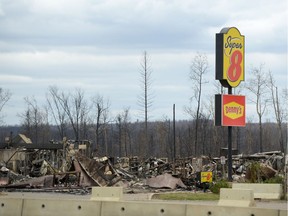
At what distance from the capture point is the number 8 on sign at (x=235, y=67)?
1260 inches

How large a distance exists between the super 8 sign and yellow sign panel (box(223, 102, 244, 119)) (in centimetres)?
106

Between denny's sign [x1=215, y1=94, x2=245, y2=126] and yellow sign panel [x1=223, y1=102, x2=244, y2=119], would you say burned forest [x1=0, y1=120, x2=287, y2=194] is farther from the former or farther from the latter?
yellow sign panel [x1=223, y1=102, x2=244, y2=119]

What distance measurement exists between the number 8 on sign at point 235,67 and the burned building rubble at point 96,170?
451 centimetres

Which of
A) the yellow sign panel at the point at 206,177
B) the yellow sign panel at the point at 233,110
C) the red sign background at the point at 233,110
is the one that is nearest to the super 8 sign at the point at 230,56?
the red sign background at the point at 233,110

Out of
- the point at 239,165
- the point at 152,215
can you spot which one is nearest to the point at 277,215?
the point at 152,215

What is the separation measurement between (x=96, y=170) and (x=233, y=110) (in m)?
9.02

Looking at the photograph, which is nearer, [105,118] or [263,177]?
[263,177]

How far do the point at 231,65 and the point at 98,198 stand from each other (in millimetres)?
17340

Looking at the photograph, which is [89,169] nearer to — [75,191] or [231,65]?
[75,191]

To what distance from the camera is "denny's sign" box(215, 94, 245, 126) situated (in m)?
31.4

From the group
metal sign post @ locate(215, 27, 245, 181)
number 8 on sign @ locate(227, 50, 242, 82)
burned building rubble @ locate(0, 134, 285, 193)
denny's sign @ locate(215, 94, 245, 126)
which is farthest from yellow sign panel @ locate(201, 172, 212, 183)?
number 8 on sign @ locate(227, 50, 242, 82)

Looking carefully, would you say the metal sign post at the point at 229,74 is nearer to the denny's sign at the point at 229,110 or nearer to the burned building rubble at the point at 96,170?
the denny's sign at the point at 229,110

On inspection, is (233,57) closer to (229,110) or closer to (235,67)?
(235,67)

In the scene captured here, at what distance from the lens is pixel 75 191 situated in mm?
33188
